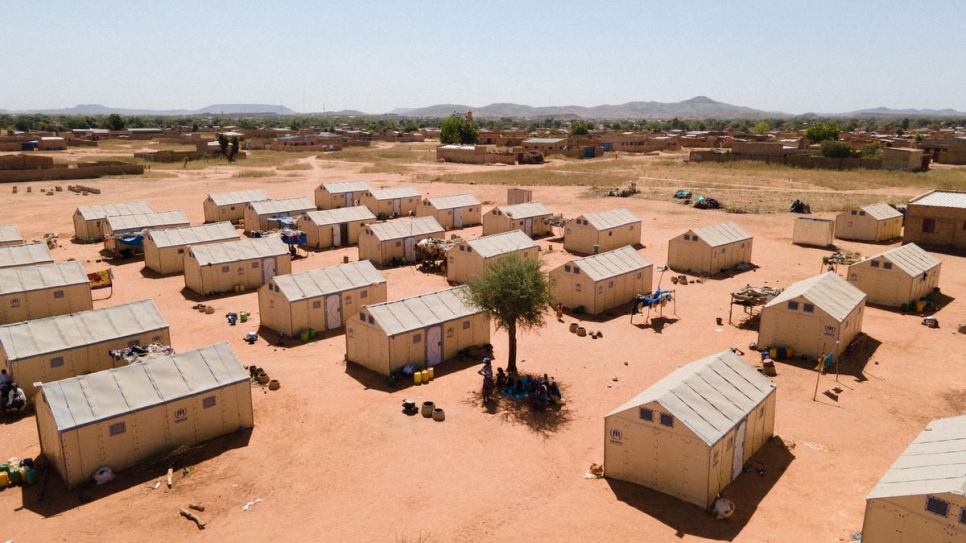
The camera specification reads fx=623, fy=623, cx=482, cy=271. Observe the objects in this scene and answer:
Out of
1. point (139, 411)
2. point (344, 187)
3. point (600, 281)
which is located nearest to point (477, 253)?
point (600, 281)

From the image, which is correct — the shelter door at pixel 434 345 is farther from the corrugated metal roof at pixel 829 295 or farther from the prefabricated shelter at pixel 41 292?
the prefabricated shelter at pixel 41 292

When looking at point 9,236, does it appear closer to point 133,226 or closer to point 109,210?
point 133,226

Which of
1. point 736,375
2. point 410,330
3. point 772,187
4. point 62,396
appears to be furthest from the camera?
point 772,187

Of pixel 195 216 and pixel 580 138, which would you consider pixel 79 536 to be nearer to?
pixel 195 216

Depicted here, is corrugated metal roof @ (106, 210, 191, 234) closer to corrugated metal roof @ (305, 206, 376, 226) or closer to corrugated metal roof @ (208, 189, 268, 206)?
corrugated metal roof @ (208, 189, 268, 206)

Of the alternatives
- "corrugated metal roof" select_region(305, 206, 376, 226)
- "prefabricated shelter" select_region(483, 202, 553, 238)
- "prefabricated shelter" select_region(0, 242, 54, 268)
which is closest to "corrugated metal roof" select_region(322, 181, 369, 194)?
"corrugated metal roof" select_region(305, 206, 376, 226)

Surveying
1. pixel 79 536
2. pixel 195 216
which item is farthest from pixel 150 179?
pixel 79 536
